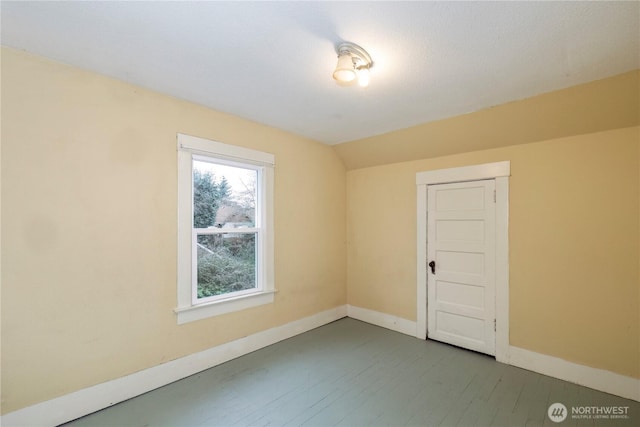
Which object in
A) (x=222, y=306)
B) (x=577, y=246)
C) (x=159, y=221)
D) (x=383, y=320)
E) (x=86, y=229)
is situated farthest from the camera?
(x=383, y=320)

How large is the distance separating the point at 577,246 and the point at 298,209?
277 cm

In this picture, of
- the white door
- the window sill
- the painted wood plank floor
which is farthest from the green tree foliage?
the white door

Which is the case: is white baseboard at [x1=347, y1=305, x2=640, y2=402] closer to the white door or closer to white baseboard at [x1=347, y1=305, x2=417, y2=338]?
the white door

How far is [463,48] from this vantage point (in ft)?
5.78

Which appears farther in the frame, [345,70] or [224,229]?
[224,229]

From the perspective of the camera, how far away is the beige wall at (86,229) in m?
1.84

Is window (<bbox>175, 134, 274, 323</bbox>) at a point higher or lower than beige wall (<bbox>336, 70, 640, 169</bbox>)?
lower

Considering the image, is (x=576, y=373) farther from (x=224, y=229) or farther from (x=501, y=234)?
(x=224, y=229)

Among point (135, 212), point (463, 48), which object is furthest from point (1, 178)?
point (463, 48)

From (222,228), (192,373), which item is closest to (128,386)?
(192,373)

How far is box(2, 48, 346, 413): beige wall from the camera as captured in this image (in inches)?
72.4

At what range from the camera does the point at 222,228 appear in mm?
2887

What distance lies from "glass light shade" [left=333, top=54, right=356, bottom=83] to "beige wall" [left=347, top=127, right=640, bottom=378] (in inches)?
80.8

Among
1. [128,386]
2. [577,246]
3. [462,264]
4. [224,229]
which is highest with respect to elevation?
[224,229]
